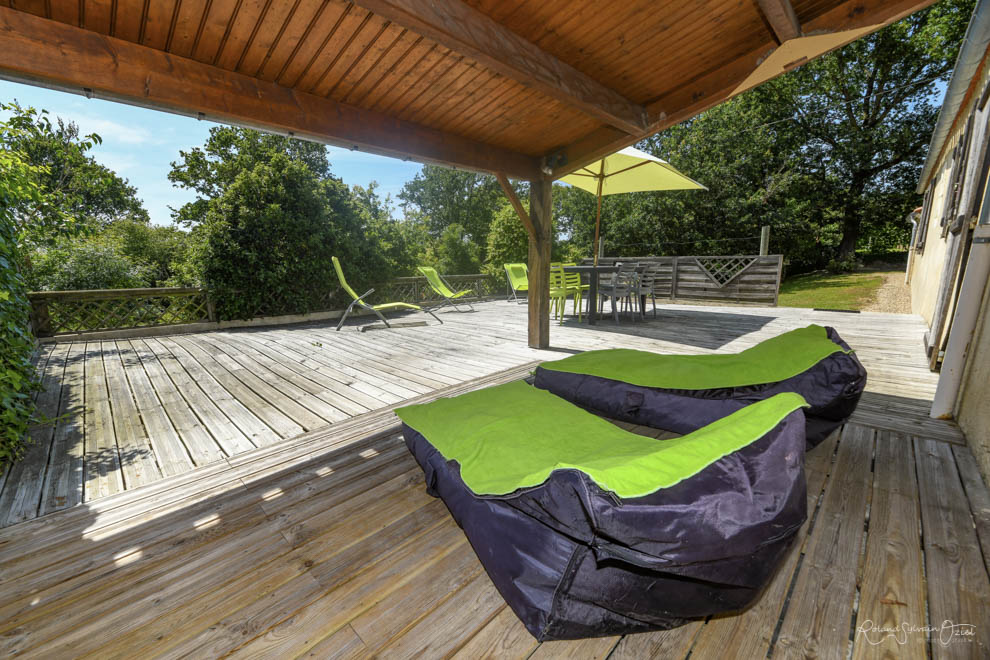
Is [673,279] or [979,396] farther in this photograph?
[673,279]

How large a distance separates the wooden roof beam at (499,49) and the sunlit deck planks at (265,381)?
84.0 inches

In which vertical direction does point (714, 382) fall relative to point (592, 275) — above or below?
below

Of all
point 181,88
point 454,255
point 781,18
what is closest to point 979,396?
point 781,18

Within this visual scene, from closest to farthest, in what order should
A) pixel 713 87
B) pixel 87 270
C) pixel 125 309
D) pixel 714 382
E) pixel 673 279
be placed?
pixel 714 382 < pixel 713 87 < pixel 125 309 < pixel 87 270 < pixel 673 279

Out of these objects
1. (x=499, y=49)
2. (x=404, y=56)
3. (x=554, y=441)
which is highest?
(x=404, y=56)

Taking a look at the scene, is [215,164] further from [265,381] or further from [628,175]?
[628,175]

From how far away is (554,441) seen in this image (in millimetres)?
1539

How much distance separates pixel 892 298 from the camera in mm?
9125

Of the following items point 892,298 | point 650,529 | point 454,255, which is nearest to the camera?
point 650,529

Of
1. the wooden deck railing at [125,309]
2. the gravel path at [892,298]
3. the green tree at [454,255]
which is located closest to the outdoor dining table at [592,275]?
the wooden deck railing at [125,309]

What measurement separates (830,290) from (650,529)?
14020 millimetres

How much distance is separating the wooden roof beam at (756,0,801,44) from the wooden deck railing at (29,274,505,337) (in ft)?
22.5

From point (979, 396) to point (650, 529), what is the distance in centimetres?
242

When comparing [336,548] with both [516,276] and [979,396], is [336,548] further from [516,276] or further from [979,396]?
[516,276]
